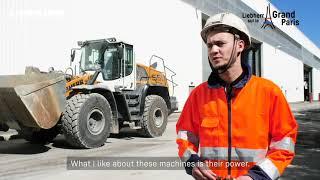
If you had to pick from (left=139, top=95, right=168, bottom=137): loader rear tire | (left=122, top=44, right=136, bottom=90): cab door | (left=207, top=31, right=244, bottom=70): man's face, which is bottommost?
(left=139, top=95, right=168, bottom=137): loader rear tire

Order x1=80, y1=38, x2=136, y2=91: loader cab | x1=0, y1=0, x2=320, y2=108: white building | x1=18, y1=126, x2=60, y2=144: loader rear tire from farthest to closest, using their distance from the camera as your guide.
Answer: x1=0, y1=0, x2=320, y2=108: white building, x1=80, y1=38, x2=136, y2=91: loader cab, x1=18, y1=126, x2=60, y2=144: loader rear tire

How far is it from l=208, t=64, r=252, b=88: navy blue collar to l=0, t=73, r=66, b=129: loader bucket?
20.2 feet

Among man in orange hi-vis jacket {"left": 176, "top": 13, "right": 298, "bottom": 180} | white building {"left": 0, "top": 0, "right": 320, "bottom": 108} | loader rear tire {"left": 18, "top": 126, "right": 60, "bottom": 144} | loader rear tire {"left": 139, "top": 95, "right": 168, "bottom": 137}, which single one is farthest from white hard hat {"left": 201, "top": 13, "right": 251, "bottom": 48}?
loader rear tire {"left": 139, "top": 95, "right": 168, "bottom": 137}

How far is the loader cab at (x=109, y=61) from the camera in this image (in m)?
11.1

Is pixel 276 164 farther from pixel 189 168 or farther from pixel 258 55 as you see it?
pixel 258 55

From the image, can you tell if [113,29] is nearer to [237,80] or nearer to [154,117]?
[154,117]

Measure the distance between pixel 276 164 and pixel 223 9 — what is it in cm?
3143

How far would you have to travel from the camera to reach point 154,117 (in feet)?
40.2

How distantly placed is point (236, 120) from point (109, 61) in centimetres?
900

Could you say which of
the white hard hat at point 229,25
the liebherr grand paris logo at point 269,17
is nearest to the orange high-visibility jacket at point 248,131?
the white hard hat at point 229,25

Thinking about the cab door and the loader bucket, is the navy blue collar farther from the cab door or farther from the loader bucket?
the cab door

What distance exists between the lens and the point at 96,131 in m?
9.79

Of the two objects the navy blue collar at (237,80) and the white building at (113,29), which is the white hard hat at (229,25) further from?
the white building at (113,29)

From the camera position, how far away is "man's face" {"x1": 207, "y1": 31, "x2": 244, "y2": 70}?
2.46 metres
